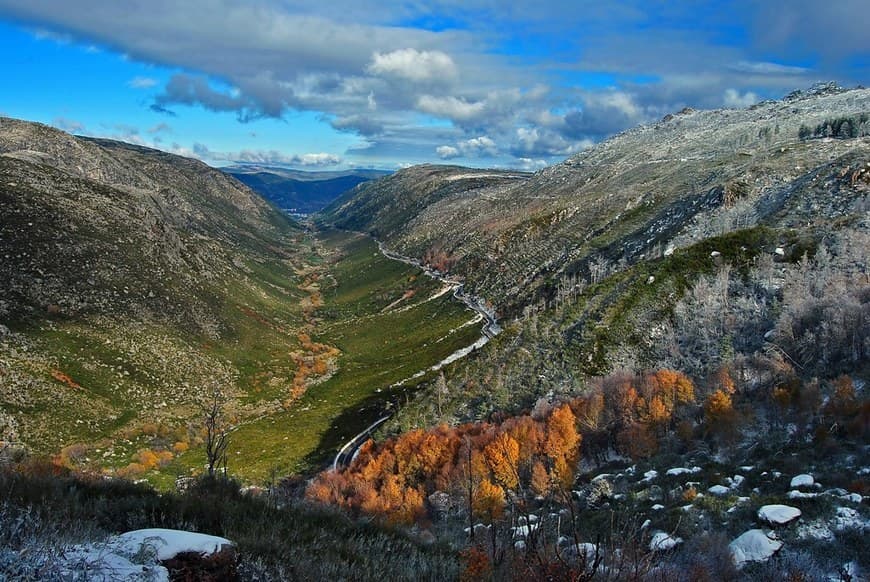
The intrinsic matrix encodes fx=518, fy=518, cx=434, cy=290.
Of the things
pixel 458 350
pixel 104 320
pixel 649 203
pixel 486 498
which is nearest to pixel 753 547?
pixel 486 498

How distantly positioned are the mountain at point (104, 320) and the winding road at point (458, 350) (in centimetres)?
1836

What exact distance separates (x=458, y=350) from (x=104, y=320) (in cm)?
6049

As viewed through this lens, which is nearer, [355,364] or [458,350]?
[458,350]

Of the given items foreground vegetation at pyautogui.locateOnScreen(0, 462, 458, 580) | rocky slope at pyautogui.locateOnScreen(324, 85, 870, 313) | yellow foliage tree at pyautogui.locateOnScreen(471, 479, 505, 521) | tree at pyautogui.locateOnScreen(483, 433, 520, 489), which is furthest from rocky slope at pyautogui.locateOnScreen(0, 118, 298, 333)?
rocky slope at pyautogui.locateOnScreen(324, 85, 870, 313)

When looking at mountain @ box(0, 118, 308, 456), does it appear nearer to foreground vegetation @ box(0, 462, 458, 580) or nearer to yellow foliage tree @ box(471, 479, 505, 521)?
yellow foliage tree @ box(471, 479, 505, 521)

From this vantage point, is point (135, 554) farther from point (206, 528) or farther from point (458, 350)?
point (458, 350)

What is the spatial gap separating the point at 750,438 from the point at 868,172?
68.9 m

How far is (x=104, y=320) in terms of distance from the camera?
6919 cm

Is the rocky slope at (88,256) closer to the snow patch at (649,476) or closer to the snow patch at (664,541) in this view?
the snow patch at (649,476)

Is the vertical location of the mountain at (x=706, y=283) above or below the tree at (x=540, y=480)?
above

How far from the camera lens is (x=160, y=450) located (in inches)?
2247

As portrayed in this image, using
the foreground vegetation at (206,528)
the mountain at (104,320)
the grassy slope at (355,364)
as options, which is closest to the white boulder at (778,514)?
the foreground vegetation at (206,528)

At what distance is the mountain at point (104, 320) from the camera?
55750 millimetres

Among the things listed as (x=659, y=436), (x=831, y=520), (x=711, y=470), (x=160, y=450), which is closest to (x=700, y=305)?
(x=659, y=436)
